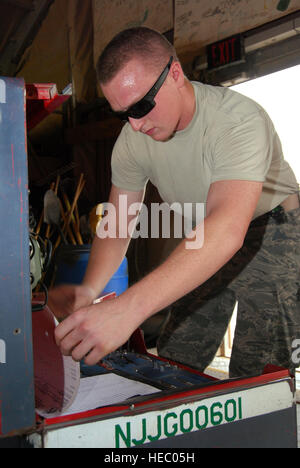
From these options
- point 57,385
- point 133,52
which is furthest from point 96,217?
point 57,385

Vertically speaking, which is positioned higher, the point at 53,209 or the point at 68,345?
the point at 53,209

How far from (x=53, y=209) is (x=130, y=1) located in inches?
60.6

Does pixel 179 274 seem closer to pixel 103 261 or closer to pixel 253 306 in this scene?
pixel 103 261

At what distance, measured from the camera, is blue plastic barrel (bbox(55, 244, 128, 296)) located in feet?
7.98

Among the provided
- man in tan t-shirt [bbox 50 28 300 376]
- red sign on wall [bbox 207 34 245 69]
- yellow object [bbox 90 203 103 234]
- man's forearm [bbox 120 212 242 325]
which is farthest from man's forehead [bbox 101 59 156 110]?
yellow object [bbox 90 203 103 234]

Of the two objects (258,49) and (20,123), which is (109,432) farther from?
(258,49)

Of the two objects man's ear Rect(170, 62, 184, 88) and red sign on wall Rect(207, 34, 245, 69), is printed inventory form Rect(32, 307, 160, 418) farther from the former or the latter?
red sign on wall Rect(207, 34, 245, 69)

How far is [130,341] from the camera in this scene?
1.26 metres

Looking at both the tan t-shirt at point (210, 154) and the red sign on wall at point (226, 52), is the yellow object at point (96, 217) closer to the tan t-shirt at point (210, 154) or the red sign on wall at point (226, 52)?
the red sign on wall at point (226, 52)

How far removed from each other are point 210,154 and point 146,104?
0.23m

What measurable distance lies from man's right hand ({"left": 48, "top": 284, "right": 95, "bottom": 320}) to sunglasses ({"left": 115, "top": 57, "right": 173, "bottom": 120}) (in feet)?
1.51

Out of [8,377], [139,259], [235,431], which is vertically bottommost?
[235,431]

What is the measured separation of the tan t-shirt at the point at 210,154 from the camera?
1021 millimetres

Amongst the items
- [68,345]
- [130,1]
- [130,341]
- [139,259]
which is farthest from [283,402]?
[130,1]
